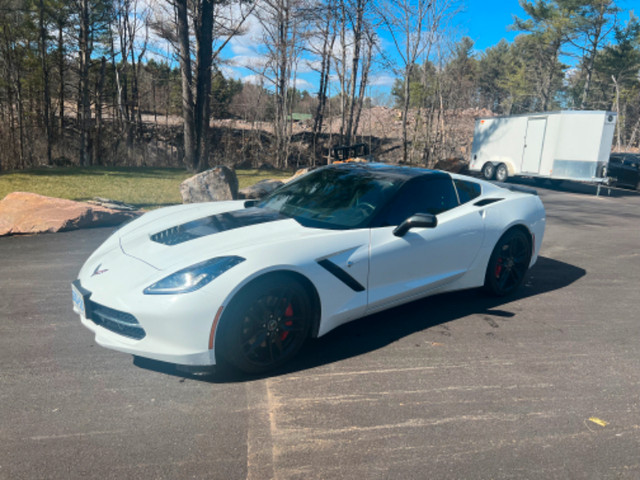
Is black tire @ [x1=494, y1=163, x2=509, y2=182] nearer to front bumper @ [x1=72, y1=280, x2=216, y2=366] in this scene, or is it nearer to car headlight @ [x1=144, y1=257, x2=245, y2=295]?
car headlight @ [x1=144, y1=257, x2=245, y2=295]

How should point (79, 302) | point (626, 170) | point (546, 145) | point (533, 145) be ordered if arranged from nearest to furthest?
point (79, 302) → point (546, 145) → point (533, 145) → point (626, 170)

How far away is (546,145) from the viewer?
1681 cm

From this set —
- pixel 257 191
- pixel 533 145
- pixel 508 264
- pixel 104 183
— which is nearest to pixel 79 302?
pixel 508 264

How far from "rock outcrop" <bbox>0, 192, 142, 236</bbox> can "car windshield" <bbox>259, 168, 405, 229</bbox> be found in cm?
454

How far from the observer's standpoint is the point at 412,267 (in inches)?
149

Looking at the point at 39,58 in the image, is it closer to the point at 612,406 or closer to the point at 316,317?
the point at 316,317

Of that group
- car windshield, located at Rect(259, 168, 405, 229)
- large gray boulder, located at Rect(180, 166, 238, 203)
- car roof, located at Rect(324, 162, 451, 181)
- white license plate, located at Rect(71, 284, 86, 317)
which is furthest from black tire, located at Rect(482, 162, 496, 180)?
white license plate, located at Rect(71, 284, 86, 317)

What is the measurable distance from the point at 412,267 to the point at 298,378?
1358mm

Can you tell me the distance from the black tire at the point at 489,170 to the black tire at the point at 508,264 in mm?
15641

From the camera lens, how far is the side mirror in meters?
3.56

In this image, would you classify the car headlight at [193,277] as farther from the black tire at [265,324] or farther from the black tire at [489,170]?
the black tire at [489,170]

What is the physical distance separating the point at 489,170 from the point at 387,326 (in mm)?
17490

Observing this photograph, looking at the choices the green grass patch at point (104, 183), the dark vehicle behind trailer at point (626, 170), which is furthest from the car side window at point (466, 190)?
the dark vehicle behind trailer at point (626, 170)

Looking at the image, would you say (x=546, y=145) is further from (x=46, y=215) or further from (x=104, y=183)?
(x=46, y=215)
